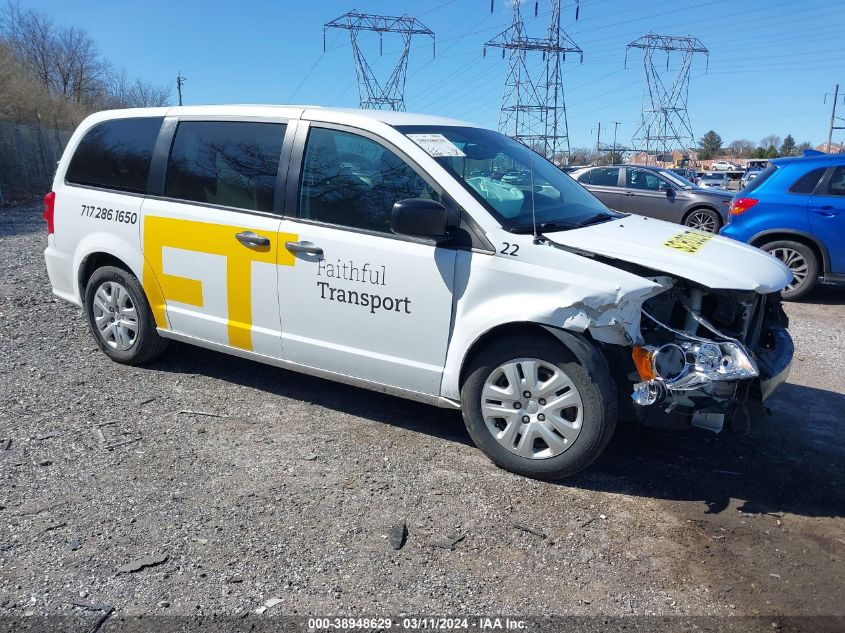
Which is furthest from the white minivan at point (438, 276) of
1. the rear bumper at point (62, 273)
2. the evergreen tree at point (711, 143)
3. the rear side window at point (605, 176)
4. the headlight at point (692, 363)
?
the evergreen tree at point (711, 143)

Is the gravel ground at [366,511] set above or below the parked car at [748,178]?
below

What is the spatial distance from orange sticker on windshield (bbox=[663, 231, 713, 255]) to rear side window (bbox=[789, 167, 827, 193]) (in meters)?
4.95

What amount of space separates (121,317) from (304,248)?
1.99 meters

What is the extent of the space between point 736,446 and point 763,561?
1.32 metres

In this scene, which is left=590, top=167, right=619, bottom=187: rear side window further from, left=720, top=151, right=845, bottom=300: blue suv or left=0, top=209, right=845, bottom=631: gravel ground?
left=0, top=209, right=845, bottom=631: gravel ground

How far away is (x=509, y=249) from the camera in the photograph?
3.63 metres

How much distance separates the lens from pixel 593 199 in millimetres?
4863

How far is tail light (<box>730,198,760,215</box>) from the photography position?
28.4 ft

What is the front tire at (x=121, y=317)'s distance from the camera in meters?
5.09

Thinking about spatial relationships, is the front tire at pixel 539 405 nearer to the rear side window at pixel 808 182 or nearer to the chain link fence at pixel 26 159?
the rear side window at pixel 808 182

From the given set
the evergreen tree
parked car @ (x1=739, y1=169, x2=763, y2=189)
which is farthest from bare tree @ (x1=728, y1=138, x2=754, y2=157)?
parked car @ (x1=739, y1=169, x2=763, y2=189)

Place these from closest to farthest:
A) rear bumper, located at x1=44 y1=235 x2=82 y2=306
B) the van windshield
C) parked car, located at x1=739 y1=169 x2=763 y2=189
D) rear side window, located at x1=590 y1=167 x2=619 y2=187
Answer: the van windshield < rear bumper, located at x1=44 y1=235 x2=82 y2=306 < parked car, located at x1=739 y1=169 x2=763 y2=189 < rear side window, located at x1=590 y1=167 x2=619 y2=187

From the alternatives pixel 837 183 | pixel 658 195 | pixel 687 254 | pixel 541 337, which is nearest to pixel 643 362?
pixel 541 337

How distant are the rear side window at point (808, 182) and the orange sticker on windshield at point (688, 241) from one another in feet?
16.3
